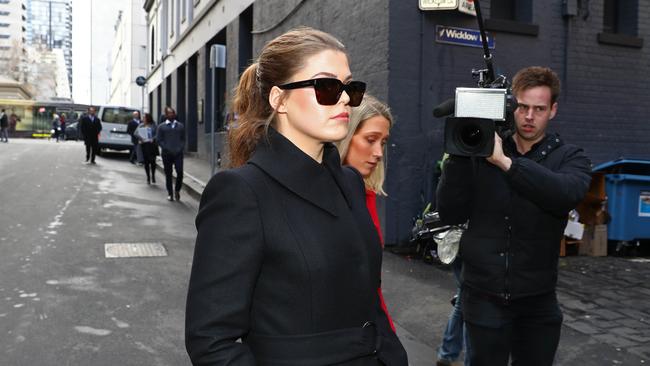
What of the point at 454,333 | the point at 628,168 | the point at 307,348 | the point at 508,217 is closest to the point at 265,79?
the point at 307,348

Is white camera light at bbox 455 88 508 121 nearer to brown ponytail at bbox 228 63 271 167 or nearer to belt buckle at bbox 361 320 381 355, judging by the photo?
brown ponytail at bbox 228 63 271 167

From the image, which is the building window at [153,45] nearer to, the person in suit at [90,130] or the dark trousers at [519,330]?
the person in suit at [90,130]

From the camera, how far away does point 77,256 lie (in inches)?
293

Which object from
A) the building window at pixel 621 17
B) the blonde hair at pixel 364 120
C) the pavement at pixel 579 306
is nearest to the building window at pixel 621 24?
the building window at pixel 621 17

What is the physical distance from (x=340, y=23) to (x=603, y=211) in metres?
4.95

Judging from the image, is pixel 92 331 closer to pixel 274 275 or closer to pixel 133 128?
pixel 274 275

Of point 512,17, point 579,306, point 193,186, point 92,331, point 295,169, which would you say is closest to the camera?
point 295,169

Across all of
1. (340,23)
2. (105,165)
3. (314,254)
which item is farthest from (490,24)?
(105,165)

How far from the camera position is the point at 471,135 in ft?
7.94

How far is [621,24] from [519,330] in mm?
8792

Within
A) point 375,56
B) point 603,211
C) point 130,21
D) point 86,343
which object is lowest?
point 86,343

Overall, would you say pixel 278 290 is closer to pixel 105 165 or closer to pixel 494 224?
pixel 494 224

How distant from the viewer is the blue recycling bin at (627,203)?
8.34 m

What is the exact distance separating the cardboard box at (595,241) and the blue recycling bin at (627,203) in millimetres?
151
